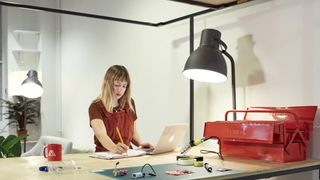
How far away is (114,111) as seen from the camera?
2586mm

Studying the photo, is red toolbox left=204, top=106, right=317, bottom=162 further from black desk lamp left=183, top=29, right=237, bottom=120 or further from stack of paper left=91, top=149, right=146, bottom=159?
stack of paper left=91, top=149, right=146, bottom=159

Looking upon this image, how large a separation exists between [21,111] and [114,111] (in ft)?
9.30

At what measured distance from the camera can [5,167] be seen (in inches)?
68.0

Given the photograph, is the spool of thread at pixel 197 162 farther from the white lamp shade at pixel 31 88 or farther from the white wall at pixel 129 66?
the white lamp shade at pixel 31 88

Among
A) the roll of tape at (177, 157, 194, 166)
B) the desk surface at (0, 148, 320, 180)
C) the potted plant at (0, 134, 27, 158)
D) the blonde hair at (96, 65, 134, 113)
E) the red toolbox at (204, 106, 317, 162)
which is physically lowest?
the potted plant at (0, 134, 27, 158)

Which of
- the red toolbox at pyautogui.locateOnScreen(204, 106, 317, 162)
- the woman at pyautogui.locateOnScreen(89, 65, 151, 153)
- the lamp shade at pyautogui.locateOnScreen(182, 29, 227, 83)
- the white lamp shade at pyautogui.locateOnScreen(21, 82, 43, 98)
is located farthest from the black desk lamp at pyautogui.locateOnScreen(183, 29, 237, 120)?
the white lamp shade at pyautogui.locateOnScreen(21, 82, 43, 98)

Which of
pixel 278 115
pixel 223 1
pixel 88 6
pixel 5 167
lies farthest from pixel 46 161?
pixel 88 6

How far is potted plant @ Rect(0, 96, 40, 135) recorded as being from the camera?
5.01 m

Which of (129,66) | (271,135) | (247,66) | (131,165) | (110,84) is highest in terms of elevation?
Answer: (129,66)

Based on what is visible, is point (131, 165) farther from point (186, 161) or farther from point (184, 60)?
point (184, 60)

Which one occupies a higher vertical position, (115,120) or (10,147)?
(115,120)

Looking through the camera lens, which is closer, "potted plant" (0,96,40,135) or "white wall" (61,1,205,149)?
"white wall" (61,1,205,149)

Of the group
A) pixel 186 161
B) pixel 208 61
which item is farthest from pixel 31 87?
pixel 186 161

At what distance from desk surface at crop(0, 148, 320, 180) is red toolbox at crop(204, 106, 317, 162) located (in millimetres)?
58
